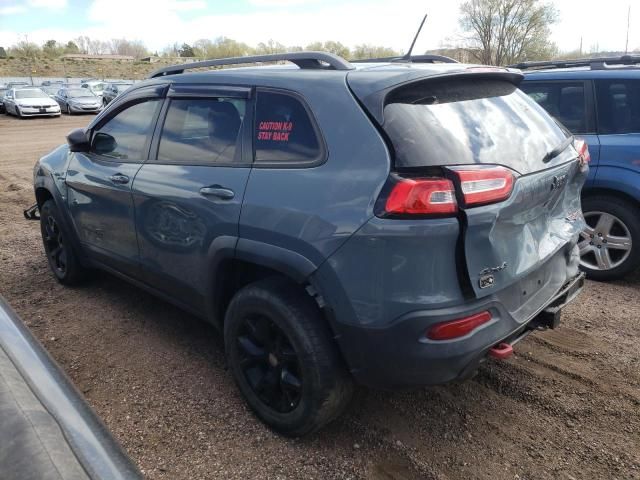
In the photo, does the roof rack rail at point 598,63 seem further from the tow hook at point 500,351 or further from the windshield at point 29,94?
the windshield at point 29,94

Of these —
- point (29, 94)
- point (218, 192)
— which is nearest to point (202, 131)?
point (218, 192)

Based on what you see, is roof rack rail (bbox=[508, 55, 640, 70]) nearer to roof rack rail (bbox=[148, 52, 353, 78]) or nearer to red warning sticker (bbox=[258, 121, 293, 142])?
roof rack rail (bbox=[148, 52, 353, 78])

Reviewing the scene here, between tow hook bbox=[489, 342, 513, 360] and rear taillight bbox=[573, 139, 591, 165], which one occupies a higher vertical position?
rear taillight bbox=[573, 139, 591, 165]

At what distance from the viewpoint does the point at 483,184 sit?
211 centimetres

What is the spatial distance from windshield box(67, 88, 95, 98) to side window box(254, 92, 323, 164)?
95.5 feet

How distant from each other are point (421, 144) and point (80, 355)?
8.74 ft

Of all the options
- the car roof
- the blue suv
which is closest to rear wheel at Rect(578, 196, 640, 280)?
the blue suv

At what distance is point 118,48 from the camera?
107500mm

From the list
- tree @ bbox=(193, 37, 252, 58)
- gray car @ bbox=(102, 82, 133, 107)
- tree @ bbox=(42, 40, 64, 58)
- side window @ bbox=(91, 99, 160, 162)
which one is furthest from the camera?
tree @ bbox=(42, 40, 64, 58)

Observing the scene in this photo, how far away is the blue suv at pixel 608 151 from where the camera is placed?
4.31 m

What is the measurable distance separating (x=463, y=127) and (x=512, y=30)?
156 ft

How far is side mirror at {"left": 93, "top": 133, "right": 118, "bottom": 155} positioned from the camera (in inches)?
147

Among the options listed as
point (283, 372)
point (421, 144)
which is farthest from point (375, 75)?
point (283, 372)

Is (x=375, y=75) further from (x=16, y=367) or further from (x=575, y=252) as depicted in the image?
(x=16, y=367)
